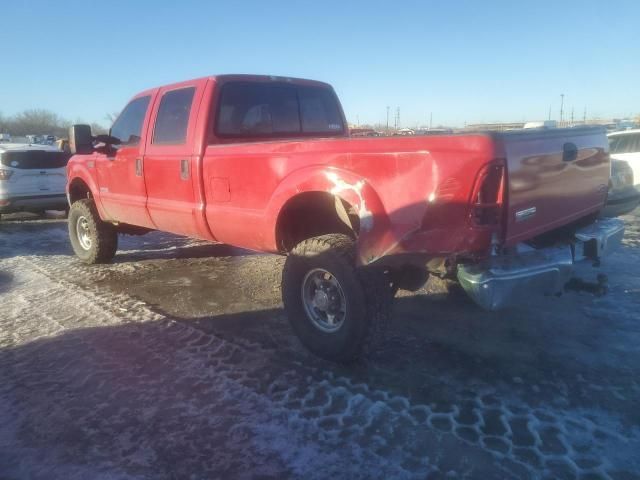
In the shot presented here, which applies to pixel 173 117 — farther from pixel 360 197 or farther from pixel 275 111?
pixel 360 197

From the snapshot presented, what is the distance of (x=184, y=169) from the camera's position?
162 inches

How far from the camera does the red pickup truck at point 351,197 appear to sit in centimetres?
249

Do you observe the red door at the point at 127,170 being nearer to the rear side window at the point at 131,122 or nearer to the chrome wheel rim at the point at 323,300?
the rear side window at the point at 131,122

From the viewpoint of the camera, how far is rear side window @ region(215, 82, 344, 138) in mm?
4125

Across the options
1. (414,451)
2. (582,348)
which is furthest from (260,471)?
(582,348)

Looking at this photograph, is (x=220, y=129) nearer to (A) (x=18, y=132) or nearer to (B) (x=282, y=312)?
(B) (x=282, y=312)

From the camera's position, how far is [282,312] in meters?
4.18

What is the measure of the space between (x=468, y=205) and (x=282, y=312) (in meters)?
2.22

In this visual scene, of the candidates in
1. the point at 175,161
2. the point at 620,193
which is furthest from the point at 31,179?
Answer: the point at 620,193

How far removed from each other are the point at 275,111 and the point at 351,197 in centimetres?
199

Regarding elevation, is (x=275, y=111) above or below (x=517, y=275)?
above

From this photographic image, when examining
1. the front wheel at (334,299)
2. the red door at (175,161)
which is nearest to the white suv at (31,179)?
the red door at (175,161)

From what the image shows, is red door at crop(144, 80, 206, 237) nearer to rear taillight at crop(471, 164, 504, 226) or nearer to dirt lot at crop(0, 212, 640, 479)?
dirt lot at crop(0, 212, 640, 479)

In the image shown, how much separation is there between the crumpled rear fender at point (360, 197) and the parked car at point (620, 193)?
2.60 meters
